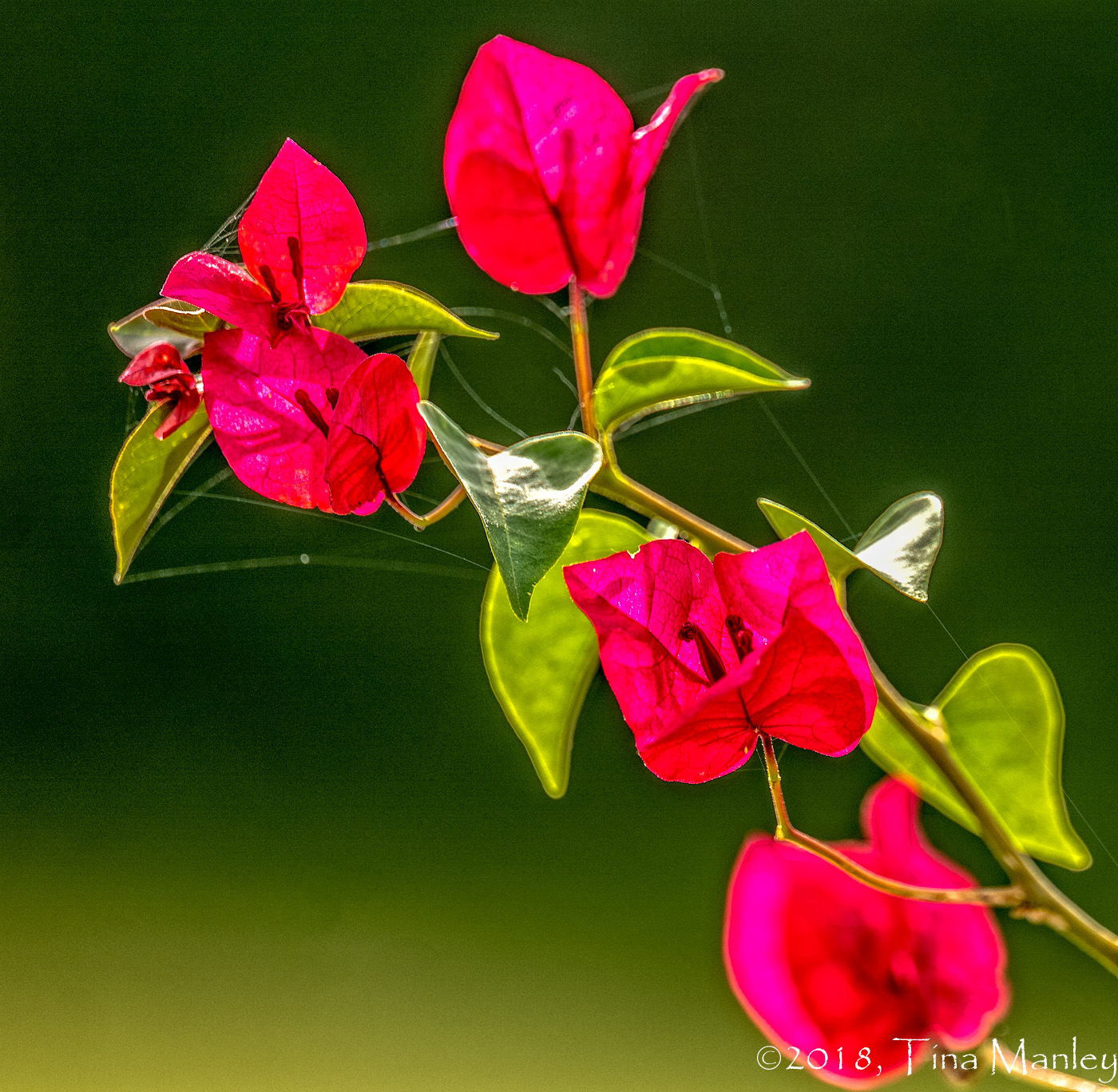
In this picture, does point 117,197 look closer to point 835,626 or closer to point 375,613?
point 375,613

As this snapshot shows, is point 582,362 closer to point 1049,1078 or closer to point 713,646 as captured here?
point 713,646

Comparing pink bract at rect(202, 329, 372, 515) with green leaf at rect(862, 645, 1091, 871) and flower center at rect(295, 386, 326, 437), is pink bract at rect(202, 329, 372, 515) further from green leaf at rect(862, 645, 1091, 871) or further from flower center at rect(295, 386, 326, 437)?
green leaf at rect(862, 645, 1091, 871)

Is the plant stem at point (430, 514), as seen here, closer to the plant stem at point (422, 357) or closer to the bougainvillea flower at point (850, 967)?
the plant stem at point (422, 357)

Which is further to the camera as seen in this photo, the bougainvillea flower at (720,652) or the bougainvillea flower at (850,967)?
the bougainvillea flower at (850,967)

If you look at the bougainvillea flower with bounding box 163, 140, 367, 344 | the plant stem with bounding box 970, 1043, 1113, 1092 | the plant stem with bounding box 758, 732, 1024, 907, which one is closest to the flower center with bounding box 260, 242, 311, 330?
the bougainvillea flower with bounding box 163, 140, 367, 344

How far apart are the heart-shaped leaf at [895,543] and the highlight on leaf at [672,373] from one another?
0.09 feet

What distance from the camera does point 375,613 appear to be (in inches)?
46.7

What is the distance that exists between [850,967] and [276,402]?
0.21m

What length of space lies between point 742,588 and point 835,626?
18 millimetres

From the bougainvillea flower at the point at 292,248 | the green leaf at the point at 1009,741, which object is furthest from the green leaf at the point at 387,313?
the green leaf at the point at 1009,741

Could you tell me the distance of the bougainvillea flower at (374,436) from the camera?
0.56ft

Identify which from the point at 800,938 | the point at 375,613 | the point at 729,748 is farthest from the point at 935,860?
the point at 375,613

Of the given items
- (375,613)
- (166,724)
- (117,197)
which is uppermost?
(117,197)

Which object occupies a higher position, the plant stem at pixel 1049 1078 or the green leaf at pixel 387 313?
the green leaf at pixel 387 313
